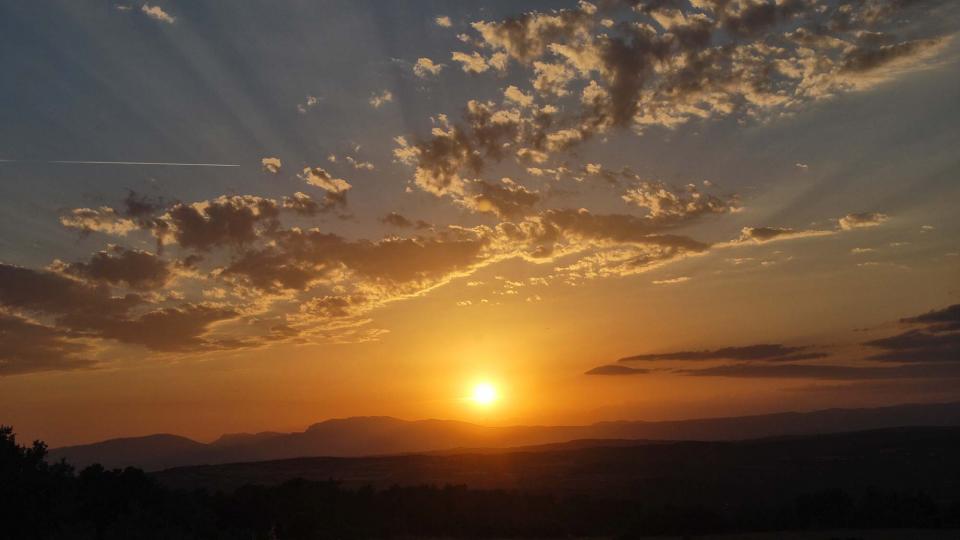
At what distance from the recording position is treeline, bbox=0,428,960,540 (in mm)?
25156

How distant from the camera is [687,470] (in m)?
83.1

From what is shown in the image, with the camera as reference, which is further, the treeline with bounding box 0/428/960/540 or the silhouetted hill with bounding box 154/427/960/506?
the silhouetted hill with bounding box 154/427/960/506

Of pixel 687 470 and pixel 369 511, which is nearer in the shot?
pixel 369 511

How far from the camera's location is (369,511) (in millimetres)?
47500

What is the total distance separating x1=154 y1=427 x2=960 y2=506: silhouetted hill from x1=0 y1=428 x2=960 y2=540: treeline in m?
9.75

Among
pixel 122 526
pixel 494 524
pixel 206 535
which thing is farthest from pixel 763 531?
pixel 122 526

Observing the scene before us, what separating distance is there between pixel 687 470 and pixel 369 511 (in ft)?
155

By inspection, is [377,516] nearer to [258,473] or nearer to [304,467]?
[258,473]

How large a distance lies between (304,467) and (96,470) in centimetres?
6749

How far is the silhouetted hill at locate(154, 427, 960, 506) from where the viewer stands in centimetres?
6569

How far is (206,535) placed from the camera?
80.8ft

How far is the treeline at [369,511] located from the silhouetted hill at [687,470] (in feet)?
32.0

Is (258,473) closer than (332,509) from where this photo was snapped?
No

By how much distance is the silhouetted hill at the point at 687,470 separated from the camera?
65.7m
